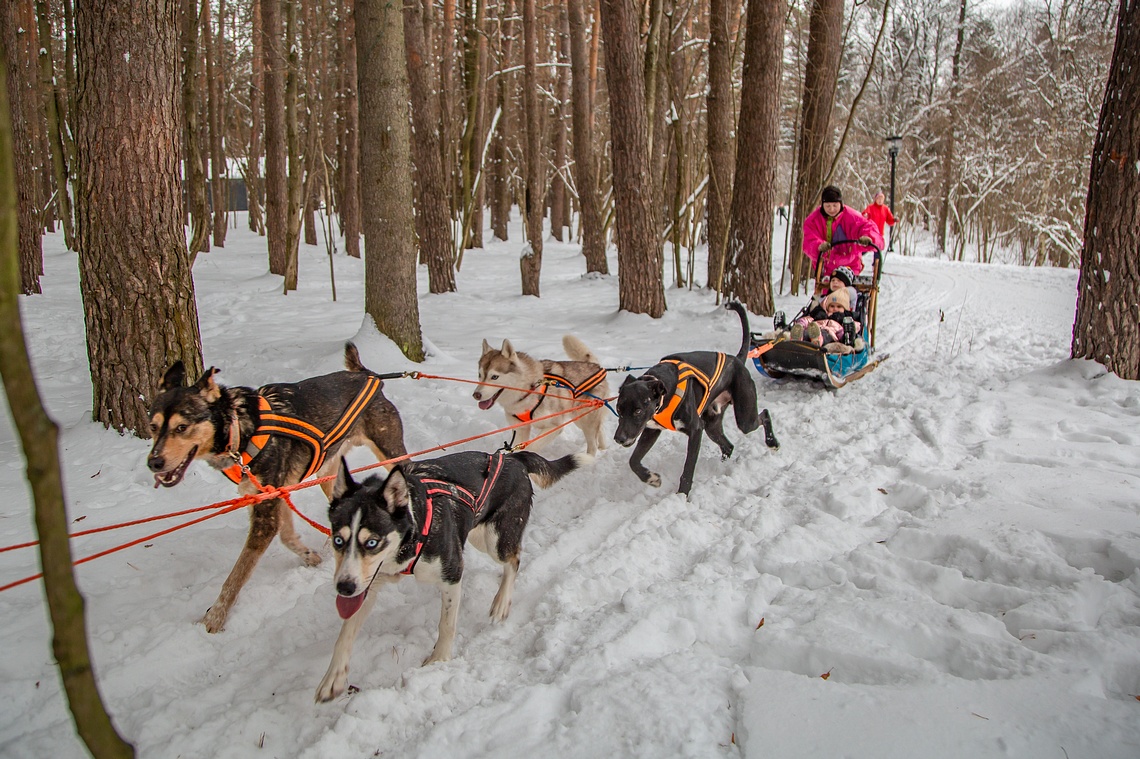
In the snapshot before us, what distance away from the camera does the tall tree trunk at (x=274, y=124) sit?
44.3 ft

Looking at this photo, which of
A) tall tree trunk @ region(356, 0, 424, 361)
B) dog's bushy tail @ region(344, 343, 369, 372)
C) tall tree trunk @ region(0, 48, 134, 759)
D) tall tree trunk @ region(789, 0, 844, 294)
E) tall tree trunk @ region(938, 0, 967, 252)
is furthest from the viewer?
tall tree trunk @ region(938, 0, 967, 252)

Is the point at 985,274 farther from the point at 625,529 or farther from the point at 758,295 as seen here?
the point at 625,529

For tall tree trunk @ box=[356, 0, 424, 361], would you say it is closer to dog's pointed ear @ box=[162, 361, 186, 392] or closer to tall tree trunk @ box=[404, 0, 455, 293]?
dog's pointed ear @ box=[162, 361, 186, 392]

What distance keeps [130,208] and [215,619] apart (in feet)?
11.0

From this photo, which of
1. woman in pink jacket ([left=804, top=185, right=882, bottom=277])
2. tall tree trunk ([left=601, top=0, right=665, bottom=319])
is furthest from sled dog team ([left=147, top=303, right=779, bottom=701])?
tall tree trunk ([left=601, top=0, right=665, bottom=319])

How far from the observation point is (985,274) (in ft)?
61.8

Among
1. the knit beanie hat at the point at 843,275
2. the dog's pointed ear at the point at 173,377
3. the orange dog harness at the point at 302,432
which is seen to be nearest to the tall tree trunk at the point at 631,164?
the knit beanie hat at the point at 843,275

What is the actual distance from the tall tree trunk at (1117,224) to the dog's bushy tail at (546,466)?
529 cm

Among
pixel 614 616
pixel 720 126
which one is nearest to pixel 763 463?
pixel 614 616

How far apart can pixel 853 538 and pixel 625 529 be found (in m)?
1.33

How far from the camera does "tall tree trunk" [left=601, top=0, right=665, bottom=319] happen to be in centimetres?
958

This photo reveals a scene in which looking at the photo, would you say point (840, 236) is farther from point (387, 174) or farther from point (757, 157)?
point (387, 174)

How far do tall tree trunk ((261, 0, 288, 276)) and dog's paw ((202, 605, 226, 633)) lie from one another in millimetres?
11899

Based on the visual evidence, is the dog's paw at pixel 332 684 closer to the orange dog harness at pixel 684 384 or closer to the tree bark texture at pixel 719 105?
the orange dog harness at pixel 684 384
